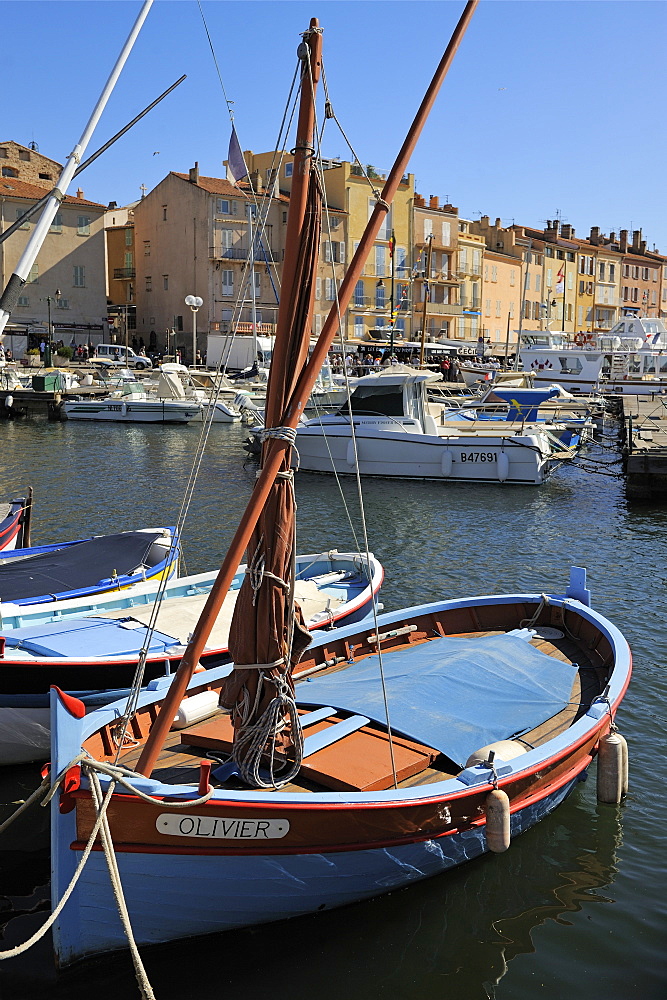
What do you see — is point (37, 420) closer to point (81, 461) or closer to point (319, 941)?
point (81, 461)

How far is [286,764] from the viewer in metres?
7.36

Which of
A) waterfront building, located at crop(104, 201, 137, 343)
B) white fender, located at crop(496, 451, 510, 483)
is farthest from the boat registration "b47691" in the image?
waterfront building, located at crop(104, 201, 137, 343)

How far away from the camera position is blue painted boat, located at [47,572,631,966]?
20.9ft

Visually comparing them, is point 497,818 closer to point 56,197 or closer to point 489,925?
point 489,925

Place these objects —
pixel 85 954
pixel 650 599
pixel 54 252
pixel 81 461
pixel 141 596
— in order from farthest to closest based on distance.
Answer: pixel 54 252 → pixel 81 461 → pixel 650 599 → pixel 141 596 → pixel 85 954

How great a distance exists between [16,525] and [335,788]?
10805 mm

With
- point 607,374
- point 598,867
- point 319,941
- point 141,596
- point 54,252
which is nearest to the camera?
Result: point 319,941

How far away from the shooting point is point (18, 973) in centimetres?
689

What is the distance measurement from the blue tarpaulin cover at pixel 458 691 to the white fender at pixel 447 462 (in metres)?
19.2

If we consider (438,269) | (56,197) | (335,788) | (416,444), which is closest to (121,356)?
(438,269)

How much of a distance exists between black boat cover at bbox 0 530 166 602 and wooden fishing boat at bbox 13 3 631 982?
4166 mm

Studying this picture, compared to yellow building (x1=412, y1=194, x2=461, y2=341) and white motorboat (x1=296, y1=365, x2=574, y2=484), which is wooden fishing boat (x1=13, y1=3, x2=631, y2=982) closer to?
white motorboat (x1=296, y1=365, x2=574, y2=484)

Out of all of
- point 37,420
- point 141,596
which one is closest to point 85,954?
point 141,596

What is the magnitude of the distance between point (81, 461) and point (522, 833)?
27.2 meters
